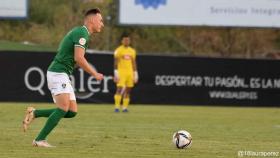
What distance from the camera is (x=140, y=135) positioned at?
15203 millimetres

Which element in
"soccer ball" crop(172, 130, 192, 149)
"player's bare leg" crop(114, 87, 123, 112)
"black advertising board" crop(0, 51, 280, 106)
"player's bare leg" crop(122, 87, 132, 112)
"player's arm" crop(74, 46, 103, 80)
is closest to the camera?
"player's arm" crop(74, 46, 103, 80)

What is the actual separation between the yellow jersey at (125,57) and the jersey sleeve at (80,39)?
11957 mm

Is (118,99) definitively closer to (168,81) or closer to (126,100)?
(126,100)

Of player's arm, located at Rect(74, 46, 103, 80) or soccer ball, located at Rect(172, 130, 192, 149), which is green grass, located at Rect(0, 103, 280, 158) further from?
player's arm, located at Rect(74, 46, 103, 80)

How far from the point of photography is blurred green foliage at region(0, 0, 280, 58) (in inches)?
1454

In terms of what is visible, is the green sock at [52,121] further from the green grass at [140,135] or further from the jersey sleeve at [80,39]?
the jersey sleeve at [80,39]

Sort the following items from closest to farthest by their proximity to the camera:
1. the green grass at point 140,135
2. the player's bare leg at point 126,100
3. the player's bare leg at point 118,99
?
1. the green grass at point 140,135
2. the player's bare leg at point 118,99
3. the player's bare leg at point 126,100

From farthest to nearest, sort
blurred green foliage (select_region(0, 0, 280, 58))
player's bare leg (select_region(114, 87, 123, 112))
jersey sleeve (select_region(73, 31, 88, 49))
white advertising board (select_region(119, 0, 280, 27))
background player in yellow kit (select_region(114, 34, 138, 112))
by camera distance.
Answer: blurred green foliage (select_region(0, 0, 280, 58)), white advertising board (select_region(119, 0, 280, 27)), background player in yellow kit (select_region(114, 34, 138, 112)), player's bare leg (select_region(114, 87, 123, 112)), jersey sleeve (select_region(73, 31, 88, 49))

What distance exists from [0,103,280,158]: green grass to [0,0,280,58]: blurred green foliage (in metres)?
14.0

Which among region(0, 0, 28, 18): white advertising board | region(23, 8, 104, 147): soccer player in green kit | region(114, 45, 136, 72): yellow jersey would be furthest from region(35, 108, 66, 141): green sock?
region(0, 0, 28, 18): white advertising board

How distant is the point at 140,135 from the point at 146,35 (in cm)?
2469

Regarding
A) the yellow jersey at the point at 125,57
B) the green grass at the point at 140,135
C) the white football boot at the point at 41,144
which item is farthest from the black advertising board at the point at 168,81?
the white football boot at the point at 41,144

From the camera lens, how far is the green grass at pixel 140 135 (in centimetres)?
1211

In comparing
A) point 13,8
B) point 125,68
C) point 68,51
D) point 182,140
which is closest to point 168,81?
point 125,68
